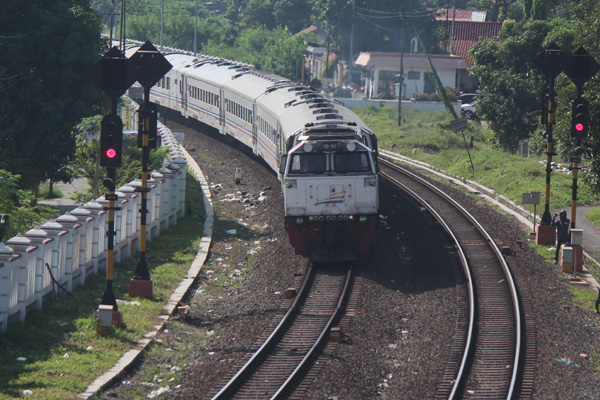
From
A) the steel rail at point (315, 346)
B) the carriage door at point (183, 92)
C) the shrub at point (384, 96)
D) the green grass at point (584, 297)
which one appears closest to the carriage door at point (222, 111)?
the carriage door at point (183, 92)

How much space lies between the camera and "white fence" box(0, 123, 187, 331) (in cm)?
1553

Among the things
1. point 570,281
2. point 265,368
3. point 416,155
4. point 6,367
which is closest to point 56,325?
point 6,367

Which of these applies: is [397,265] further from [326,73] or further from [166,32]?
[166,32]

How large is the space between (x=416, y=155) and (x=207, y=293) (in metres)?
27.6

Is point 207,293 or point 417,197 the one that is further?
point 417,197

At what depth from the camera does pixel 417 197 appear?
3144cm

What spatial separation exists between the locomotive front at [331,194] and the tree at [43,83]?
9.73 m

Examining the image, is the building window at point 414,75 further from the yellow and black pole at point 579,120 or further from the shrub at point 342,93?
the yellow and black pole at point 579,120

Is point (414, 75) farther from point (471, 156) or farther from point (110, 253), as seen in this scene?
point (110, 253)

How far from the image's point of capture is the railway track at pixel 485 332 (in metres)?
14.0

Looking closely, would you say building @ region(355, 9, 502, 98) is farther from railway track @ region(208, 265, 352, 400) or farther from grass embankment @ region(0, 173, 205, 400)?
grass embankment @ region(0, 173, 205, 400)

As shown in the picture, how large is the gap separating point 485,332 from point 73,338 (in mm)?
7891

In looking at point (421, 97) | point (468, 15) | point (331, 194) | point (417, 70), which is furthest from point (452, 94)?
point (331, 194)

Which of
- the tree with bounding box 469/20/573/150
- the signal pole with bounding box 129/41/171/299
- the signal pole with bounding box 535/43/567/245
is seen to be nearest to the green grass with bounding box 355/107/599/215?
the tree with bounding box 469/20/573/150
